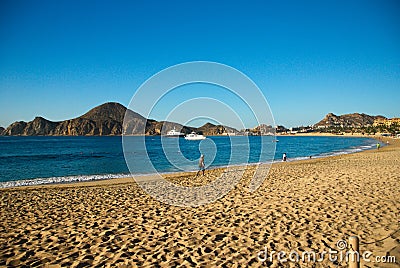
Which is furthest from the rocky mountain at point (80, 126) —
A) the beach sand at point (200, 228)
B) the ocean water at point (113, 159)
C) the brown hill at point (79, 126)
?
the beach sand at point (200, 228)

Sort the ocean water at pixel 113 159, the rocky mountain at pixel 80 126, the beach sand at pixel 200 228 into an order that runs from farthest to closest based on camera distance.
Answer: the rocky mountain at pixel 80 126
the ocean water at pixel 113 159
the beach sand at pixel 200 228

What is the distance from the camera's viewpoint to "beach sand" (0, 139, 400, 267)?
4715mm

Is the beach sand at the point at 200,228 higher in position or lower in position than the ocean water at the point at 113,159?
higher

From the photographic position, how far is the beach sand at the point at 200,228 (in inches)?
186

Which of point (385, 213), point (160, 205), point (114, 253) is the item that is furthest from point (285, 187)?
point (114, 253)

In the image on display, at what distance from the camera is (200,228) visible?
6.19 m

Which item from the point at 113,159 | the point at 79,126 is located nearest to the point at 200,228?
the point at 113,159

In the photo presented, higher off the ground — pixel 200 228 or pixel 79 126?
pixel 79 126

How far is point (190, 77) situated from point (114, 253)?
507cm

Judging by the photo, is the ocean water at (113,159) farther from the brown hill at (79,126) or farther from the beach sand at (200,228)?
the brown hill at (79,126)

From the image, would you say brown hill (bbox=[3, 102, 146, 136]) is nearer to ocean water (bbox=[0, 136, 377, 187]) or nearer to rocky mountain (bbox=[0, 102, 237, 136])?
rocky mountain (bbox=[0, 102, 237, 136])

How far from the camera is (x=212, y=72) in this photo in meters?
8.14

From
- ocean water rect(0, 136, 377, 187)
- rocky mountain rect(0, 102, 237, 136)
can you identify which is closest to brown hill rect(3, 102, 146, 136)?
rocky mountain rect(0, 102, 237, 136)

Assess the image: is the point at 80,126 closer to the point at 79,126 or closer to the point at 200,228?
the point at 79,126
